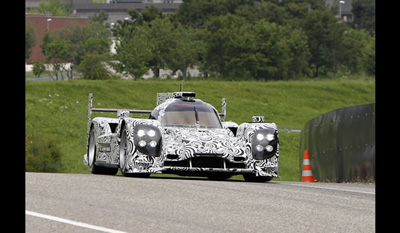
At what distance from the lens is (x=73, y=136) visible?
179 ft

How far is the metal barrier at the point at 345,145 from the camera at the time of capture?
14.7 metres

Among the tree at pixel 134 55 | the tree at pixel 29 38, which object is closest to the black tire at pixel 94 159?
the tree at pixel 134 55

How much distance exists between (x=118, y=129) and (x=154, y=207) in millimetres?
5127

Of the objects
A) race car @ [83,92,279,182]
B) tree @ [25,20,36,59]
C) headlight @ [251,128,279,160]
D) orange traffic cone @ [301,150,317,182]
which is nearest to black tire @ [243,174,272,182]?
race car @ [83,92,279,182]

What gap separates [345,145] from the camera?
51.9 feet

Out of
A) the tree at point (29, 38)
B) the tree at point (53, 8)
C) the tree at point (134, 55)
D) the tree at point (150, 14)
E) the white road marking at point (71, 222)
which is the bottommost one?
the white road marking at point (71, 222)

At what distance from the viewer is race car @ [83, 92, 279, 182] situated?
13.5 metres

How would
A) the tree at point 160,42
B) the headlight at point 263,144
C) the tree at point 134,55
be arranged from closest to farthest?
1. the headlight at point 263,144
2. the tree at point 134,55
3. the tree at point 160,42

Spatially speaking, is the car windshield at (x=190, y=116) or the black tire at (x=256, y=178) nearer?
the black tire at (x=256, y=178)

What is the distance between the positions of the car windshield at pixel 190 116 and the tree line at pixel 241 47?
67.4 m

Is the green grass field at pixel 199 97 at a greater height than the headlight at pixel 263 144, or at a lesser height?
lesser

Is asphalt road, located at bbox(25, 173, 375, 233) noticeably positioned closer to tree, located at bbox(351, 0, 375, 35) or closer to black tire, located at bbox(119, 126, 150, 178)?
black tire, located at bbox(119, 126, 150, 178)

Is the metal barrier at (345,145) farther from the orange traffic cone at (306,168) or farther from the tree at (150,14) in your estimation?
the tree at (150,14)
